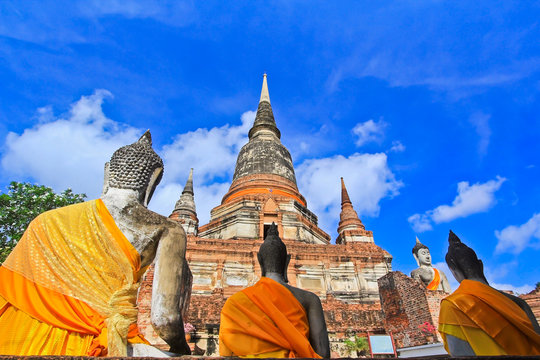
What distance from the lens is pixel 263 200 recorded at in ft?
69.6

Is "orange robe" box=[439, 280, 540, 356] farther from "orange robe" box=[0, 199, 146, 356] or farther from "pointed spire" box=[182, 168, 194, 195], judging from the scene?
"pointed spire" box=[182, 168, 194, 195]

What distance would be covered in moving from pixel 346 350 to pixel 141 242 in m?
10.6

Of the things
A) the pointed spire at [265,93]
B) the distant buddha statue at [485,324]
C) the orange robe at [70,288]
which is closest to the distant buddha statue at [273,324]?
the orange robe at [70,288]

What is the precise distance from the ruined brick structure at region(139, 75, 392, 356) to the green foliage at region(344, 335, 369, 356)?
0.26 metres

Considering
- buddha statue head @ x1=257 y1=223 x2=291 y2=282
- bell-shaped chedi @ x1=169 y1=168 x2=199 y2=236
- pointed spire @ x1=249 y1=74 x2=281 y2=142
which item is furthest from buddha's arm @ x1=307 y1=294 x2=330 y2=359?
pointed spire @ x1=249 y1=74 x2=281 y2=142

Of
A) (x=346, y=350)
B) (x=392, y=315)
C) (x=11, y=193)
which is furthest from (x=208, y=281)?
(x=11, y=193)

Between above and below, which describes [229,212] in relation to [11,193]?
above

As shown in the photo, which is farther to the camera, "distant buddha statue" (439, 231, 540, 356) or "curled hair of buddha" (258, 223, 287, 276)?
"curled hair of buddha" (258, 223, 287, 276)

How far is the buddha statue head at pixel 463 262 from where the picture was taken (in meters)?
3.89

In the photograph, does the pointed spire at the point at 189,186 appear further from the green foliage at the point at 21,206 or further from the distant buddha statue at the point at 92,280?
the distant buddha statue at the point at 92,280

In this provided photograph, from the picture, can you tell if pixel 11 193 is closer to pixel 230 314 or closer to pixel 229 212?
pixel 229 212

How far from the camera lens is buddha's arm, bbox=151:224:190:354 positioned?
2500mm

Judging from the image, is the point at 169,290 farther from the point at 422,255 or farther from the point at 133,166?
the point at 422,255

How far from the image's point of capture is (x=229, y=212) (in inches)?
834
